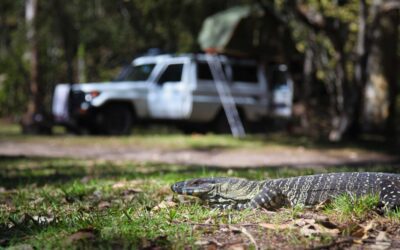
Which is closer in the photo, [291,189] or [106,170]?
[291,189]

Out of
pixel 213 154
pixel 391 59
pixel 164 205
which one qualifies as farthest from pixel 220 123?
pixel 164 205

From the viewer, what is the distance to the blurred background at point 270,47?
14.2 metres

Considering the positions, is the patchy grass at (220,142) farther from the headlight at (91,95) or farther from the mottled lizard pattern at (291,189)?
the mottled lizard pattern at (291,189)

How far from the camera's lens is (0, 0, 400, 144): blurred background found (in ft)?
46.5

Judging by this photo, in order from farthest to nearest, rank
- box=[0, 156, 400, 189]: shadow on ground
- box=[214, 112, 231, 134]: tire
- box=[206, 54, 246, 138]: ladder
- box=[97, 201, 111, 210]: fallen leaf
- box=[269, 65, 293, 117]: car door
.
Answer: box=[269, 65, 293, 117]: car door < box=[214, 112, 231, 134]: tire < box=[206, 54, 246, 138]: ladder < box=[0, 156, 400, 189]: shadow on ground < box=[97, 201, 111, 210]: fallen leaf

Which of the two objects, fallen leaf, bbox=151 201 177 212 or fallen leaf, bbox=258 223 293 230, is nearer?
fallen leaf, bbox=258 223 293 230

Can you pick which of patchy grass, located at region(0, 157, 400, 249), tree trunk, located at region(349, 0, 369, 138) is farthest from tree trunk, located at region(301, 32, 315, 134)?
patchy grass, located at region(0, 157, 400, 249)

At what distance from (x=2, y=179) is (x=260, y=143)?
7.42 m

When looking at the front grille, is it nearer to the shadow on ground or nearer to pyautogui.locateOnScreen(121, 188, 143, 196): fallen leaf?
the shadow on ground

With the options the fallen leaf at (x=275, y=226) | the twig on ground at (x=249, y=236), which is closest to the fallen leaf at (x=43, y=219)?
the twig on ground at (x=249, y=236)

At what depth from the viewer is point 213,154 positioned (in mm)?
12125

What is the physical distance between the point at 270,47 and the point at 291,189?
13.9 metres

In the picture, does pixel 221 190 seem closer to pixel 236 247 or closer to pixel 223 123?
pixel 236 247

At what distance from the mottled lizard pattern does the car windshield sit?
40.9 feet
